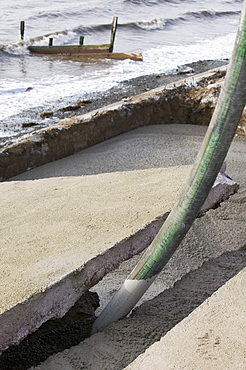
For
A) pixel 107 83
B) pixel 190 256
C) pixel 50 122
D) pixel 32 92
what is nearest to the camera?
pixel 190 256

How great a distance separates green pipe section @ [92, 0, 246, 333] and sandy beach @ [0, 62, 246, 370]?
151mm

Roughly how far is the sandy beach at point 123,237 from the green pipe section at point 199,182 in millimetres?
151

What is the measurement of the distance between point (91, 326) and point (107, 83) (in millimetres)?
10321

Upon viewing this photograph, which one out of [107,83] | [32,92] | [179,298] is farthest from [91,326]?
[107,83]

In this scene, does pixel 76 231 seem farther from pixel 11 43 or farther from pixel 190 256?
pixel 11 43

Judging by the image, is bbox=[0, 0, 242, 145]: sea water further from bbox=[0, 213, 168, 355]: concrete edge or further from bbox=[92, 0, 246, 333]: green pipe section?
bbox=[92, 0, 246, 333]: green pipe section

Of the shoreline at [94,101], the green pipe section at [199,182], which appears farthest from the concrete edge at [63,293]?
the shoreline at [94,101]

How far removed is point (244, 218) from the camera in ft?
11.3

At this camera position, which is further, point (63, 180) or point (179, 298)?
point (63, 180)

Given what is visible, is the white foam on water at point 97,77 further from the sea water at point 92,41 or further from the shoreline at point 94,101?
the shoreline at point 94,101

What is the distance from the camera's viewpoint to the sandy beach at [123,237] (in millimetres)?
Answer: 2068

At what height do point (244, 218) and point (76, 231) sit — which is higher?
point (76, 231)

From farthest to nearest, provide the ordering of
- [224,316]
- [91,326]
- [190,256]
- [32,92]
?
[32,92]
[190,256]
[91,326]
[224,316]

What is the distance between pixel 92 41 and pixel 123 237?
61.0 ft
